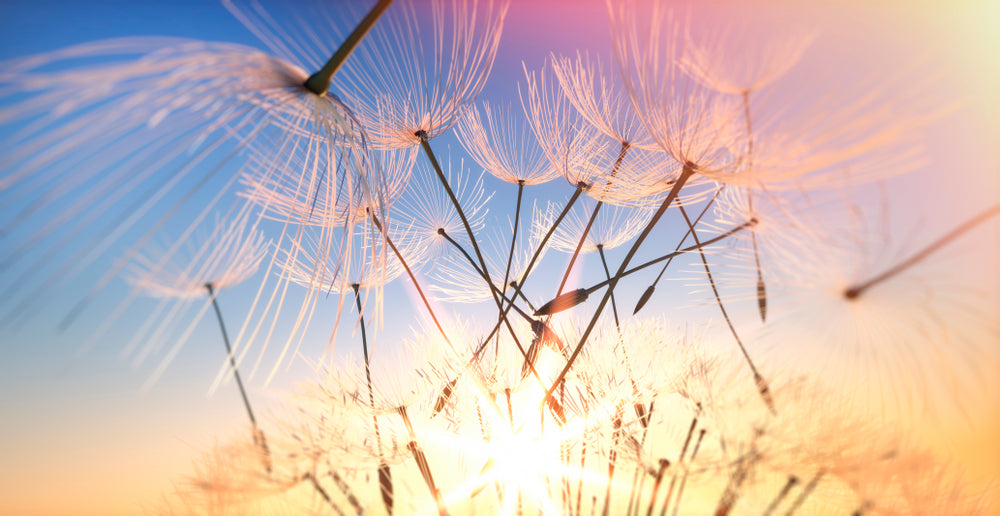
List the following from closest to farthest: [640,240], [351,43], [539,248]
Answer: [351,43] → [640,240] → [539,248]

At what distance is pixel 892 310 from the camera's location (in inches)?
12.5

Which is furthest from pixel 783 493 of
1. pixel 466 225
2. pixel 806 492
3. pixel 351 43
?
pixel 351 43

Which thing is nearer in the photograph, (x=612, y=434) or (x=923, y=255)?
(x=923, y=255)

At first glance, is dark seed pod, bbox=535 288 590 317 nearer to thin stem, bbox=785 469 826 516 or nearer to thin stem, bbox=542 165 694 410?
thin stem, bbox=542 165 694 410

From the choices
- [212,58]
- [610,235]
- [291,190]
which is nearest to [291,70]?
[212,58]

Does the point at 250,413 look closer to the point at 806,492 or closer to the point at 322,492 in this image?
the point at 322,492

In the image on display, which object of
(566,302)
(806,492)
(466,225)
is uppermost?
(466,225)

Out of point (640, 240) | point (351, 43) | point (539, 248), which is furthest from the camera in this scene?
point (539, 248)

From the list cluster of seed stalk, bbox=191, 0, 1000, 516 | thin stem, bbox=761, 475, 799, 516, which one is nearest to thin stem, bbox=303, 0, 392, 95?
cluster of seed stalk, bbox=191, 0, 1000, 516

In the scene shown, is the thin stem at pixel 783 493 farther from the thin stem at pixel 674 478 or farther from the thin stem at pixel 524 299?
the thin stem at pixel 524 299

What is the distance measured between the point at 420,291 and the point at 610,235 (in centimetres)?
42

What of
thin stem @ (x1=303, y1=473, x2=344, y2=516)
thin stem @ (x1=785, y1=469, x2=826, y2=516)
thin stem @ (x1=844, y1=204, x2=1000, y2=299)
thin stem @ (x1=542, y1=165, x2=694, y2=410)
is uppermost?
thin stem @ (x1=542, y1=165, x2=694, y2=410)

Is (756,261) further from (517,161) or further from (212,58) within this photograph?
(212,58)

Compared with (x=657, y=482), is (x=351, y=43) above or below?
above
